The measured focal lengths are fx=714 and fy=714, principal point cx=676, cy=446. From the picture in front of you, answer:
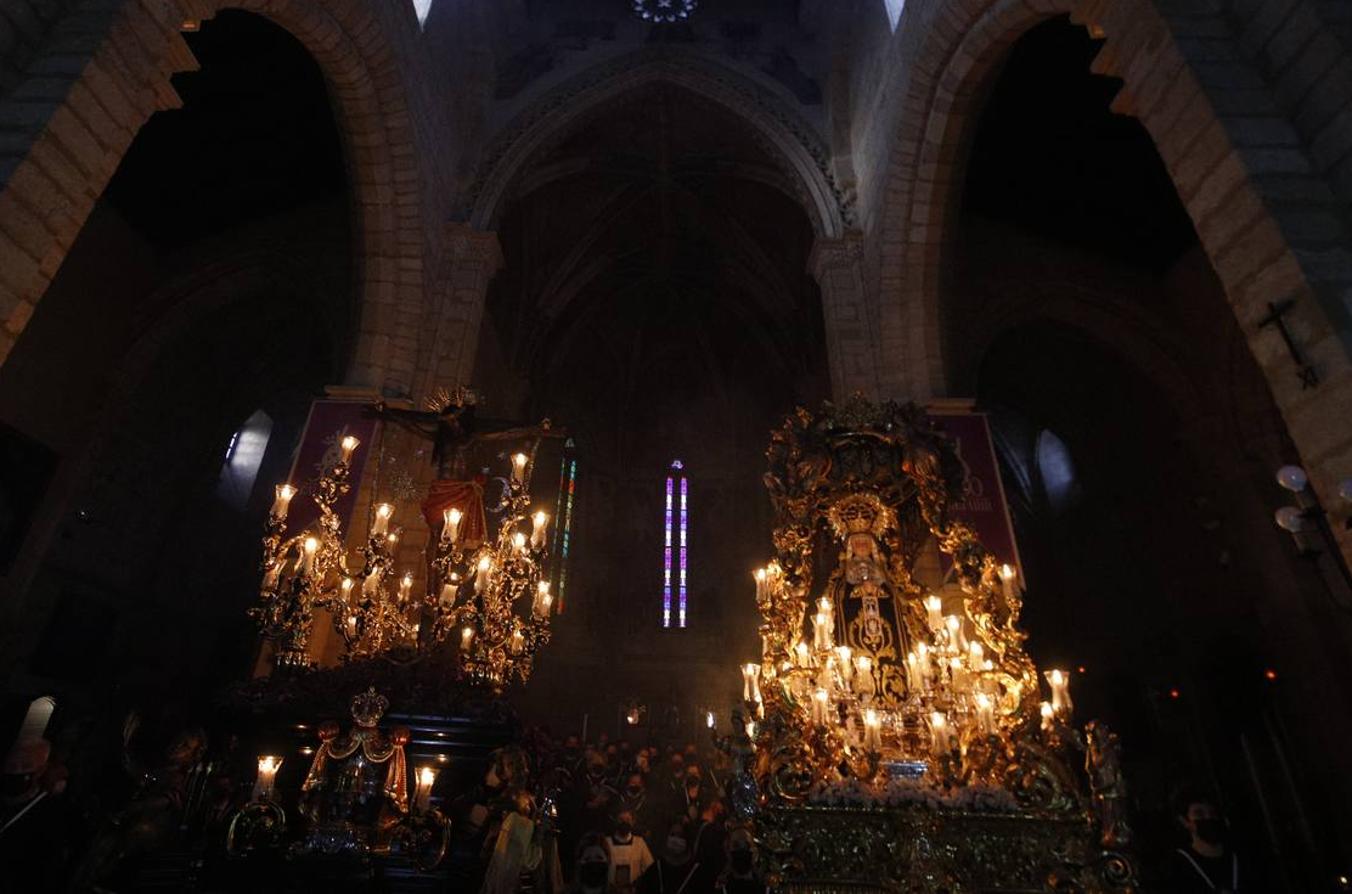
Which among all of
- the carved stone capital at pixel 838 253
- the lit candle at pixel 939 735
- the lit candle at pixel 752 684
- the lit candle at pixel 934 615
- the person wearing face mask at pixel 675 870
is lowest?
the person wearing face mask at pixel 675 870

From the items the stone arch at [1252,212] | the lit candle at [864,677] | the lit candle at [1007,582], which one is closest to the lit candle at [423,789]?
the lit candle at [864,677]

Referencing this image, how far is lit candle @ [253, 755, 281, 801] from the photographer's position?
15.9 ft

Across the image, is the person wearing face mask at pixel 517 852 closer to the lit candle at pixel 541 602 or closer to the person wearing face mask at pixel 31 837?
the lit candle at pixel 541 602

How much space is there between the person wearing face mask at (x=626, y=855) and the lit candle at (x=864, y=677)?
295 centimetres

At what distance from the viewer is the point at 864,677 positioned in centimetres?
571

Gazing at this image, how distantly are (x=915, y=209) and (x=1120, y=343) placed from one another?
4.49m

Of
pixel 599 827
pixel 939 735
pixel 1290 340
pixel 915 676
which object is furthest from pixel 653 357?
pixel 1290 340

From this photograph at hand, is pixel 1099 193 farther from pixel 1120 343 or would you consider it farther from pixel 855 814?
pixel 855 814

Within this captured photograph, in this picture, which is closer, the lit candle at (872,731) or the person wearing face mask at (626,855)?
the lit candle at (872,731)

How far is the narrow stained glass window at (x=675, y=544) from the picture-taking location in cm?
1681

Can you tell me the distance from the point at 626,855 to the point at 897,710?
3.26 metres

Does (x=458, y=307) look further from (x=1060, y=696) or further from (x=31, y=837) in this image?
(x=1060, y=696)

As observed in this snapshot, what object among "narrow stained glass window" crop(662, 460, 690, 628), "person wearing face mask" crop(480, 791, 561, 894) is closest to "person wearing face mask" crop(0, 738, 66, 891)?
"person wearing face mask" crop(480, 791, 561, 894)

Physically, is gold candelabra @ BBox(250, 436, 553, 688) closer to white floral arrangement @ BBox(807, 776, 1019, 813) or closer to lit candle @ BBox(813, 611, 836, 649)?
lit candle @ BBox(813, 611, 836, 649)
